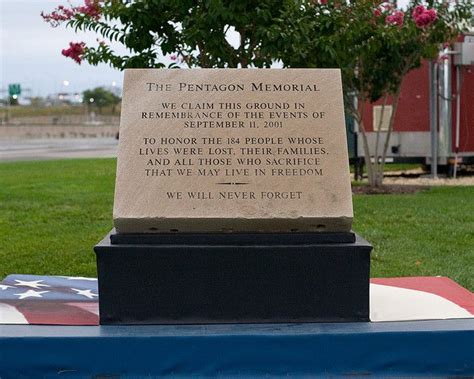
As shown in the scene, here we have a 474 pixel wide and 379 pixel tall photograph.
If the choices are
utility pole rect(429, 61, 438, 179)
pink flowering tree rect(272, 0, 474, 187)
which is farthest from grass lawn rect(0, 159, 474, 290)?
pink flowering tree rect(272, 0, 474, 187)

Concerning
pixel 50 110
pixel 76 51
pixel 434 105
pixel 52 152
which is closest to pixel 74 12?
pixel 76 51

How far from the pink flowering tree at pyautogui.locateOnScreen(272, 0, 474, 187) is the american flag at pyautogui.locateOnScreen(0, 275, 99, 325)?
128 inches

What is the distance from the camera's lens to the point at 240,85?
4.47 m

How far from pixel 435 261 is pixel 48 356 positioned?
4.48 metres

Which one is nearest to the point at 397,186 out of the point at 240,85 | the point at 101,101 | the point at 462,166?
the point at 462,166

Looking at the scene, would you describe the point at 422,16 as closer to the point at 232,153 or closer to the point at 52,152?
the point at 232,153

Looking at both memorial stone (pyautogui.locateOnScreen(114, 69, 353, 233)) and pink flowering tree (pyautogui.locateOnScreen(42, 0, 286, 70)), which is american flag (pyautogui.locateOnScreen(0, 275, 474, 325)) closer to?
memorial stone (pyautogui.locateOnScreen(114, 69, 353, 233))

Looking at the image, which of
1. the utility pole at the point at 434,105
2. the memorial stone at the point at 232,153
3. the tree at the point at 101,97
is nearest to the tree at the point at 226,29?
the memorial stone at the point at 232,153

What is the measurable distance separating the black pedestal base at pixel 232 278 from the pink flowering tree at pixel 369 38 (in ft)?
12.2

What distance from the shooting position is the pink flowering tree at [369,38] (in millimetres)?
8070

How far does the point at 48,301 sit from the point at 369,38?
297 inches

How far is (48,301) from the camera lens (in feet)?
15.3

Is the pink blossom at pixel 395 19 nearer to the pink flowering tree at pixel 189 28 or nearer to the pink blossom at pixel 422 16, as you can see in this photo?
the pink blossom at pixel 422 16

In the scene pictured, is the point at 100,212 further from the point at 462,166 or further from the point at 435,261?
the point at 462,166
